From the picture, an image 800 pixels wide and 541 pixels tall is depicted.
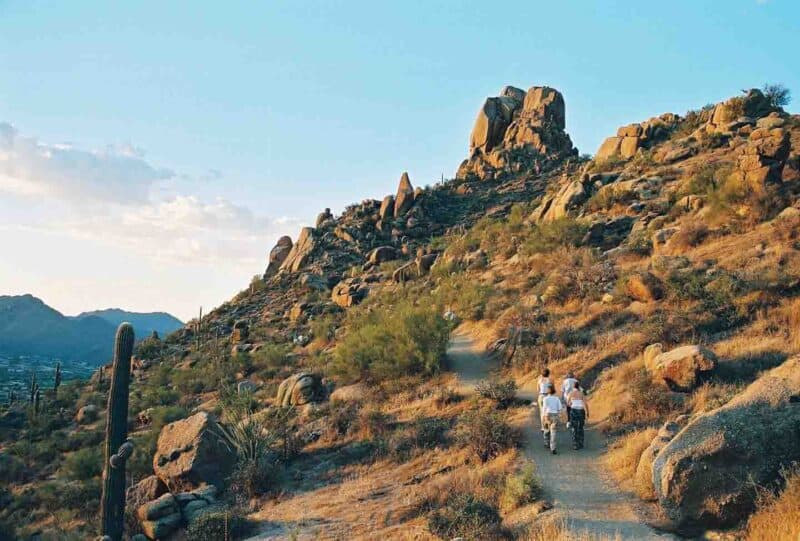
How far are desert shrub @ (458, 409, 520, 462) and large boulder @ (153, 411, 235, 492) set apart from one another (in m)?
6.52

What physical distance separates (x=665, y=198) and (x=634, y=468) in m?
20.8

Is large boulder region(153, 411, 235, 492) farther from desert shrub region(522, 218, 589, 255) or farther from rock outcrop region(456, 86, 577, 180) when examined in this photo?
rock outcrop region(456, 86, 577, 180)

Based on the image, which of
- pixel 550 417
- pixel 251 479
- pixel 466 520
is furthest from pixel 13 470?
pixel 550 417

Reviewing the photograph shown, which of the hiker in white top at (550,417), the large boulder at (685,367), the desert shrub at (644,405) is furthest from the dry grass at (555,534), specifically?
the large boulder at (685,367)

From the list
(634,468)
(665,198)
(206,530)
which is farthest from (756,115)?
(206,530)

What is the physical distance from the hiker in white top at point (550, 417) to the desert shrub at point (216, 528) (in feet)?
21.8

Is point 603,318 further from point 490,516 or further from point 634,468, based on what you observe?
point 490,516

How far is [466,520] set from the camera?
920 cm

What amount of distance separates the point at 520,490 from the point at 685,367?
523 cm

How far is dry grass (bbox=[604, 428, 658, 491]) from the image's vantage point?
34.2ft

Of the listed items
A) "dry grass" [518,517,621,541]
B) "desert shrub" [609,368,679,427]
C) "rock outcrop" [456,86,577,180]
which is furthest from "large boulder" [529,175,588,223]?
"dry grass" [518,517,621,541]

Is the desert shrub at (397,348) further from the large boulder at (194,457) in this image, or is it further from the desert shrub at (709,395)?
the desert shrub at (709,395)

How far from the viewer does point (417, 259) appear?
36.3 meters

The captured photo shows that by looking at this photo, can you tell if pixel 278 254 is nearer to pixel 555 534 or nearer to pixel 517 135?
pixel 517 135
